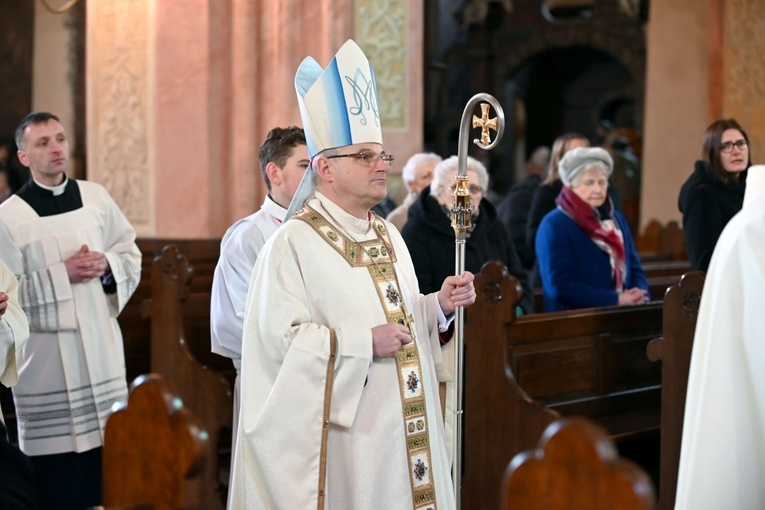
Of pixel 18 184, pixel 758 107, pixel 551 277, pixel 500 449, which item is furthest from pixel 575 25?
pixel 500 449

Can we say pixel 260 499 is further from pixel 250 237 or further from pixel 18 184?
pixel 18 184

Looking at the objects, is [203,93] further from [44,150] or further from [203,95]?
[44,150]

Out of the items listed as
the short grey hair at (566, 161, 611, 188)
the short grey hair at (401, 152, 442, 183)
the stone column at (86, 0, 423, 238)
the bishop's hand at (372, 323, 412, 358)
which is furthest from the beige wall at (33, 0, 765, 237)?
the bishop's hand at (372, 323, 412, 358)

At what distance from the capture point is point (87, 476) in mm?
4742

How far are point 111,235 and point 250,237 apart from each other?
1229 millimetres

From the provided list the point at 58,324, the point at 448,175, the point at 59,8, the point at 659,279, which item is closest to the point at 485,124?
the point at 448,175

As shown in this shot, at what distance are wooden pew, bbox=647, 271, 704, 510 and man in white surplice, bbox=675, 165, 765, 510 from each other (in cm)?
184

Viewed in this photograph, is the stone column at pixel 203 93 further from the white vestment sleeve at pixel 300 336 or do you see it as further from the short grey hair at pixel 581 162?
the white vestment sleeve at pixel 300 336

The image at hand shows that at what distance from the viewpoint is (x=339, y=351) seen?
10.3 ft

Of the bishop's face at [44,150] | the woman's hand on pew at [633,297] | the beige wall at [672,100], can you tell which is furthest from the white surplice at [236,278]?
the beige wall at [672,100]

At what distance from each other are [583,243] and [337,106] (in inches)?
96.0

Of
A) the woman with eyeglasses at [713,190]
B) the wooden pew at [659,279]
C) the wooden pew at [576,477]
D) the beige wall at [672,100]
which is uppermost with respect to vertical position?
the beige wall at [672,100]

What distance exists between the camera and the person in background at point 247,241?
3.97 meters

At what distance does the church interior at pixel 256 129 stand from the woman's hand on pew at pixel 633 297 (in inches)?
3.1
